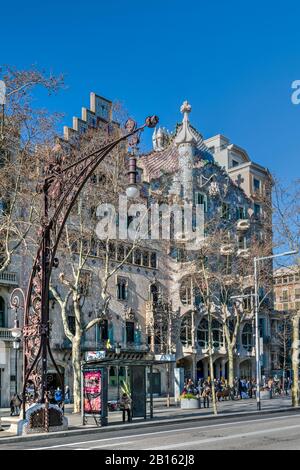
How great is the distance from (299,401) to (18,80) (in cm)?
2311

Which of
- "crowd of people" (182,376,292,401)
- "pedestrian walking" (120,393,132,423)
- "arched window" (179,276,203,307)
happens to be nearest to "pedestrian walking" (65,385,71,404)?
"crowd of people" (182,376,292,401)

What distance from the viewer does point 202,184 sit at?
56312 mm

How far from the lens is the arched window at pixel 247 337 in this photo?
58.8m

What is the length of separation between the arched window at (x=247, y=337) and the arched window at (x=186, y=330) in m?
8.50

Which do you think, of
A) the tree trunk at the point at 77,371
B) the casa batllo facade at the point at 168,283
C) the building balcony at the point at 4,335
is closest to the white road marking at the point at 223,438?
the tree trunk at the point at 77,371

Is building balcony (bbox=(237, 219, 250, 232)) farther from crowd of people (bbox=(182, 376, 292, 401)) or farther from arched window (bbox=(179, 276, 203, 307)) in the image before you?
crowd of people (bbox=(182, 376, 292, 401))

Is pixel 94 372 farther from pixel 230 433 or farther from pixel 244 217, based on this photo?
pixel 244 217

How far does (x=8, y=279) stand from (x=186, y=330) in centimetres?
1782

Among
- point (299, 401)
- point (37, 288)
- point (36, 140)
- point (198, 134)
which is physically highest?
point (198, 134)

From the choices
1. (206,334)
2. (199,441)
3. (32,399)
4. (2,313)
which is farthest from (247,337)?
(199,441)

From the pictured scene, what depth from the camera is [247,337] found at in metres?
59.3

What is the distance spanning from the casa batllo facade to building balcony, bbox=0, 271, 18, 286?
0.50 meters

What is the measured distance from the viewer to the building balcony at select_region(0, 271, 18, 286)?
39031 mm
